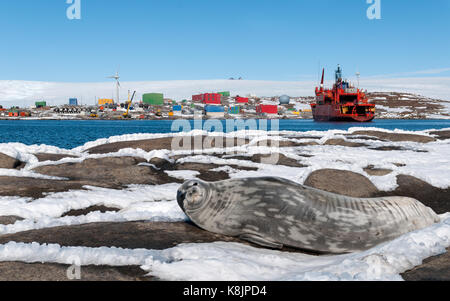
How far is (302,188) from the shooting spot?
7.22 metres

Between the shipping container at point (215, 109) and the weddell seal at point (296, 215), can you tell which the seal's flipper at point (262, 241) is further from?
the shipping container at point (215, 109)

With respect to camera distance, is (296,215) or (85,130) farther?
(85,130)

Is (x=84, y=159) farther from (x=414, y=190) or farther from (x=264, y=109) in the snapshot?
(x=264, y=109)

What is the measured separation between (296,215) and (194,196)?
1.85 m

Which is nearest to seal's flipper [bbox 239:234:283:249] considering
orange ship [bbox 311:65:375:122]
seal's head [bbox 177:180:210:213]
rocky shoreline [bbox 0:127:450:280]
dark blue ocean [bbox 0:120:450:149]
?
rocky shoreline [bbox 0:127:450:280]

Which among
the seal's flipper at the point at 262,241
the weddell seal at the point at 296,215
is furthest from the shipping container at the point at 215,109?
the seal's flipper at the point at 262,241

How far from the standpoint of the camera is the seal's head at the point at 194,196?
24.0 ft

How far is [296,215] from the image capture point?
22.3 ft

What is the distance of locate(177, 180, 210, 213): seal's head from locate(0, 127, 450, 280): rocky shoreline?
0.43 meters

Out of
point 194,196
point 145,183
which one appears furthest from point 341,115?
point 194,196

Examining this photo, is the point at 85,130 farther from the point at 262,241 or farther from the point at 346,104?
the point at 262,241

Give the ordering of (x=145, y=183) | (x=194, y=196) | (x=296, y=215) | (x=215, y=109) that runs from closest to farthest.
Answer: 1. (x=296, y=215)
2. (x=194, y=196)
3. (x=145, y=183)
4. (x=215, y=109)
